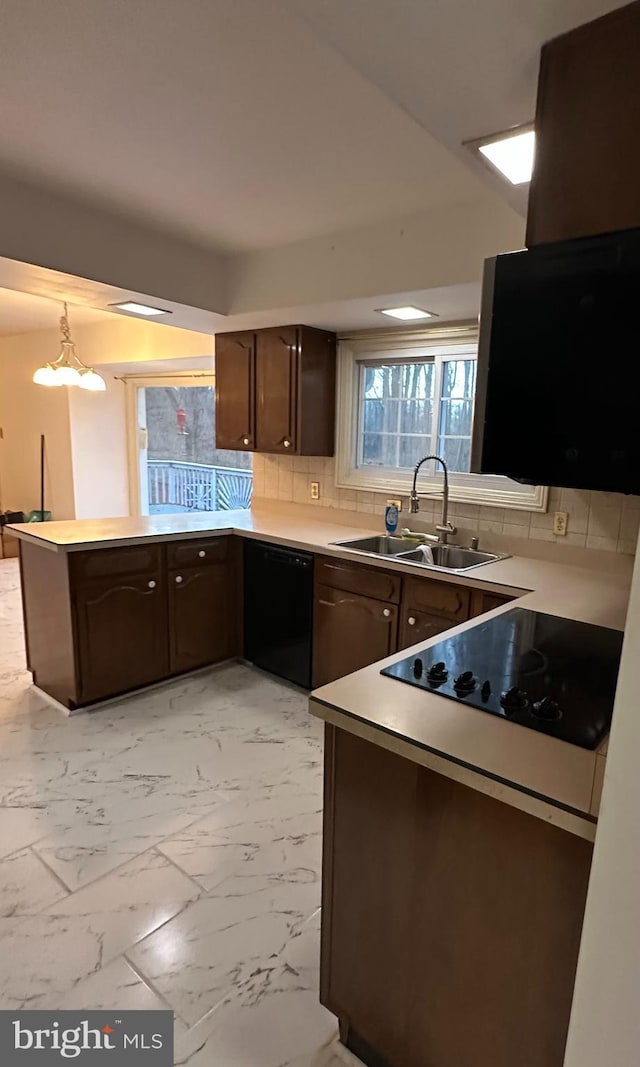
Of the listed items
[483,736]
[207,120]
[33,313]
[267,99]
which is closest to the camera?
[483,736]

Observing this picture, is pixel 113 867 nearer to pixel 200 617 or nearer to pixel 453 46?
pixel 200 617

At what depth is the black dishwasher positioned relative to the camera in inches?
124

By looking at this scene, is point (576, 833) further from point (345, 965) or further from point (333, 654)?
point (333, 654)

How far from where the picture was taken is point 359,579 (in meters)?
2.86

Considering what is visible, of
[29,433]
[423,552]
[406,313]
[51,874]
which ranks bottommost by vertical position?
[51,874]

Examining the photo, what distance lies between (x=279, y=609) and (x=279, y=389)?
1.32 m

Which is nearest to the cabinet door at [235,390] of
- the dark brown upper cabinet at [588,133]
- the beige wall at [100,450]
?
the beige wall at [100,450]

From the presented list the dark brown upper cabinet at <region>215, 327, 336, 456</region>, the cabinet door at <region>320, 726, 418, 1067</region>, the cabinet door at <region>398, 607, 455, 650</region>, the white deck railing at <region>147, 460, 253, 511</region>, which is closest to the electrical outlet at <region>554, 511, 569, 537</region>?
the cabinet door at <region>398, 607, 455, 650</region>

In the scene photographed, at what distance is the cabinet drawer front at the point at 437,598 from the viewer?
248 cm

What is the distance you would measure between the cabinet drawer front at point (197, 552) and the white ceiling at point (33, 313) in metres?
1.96

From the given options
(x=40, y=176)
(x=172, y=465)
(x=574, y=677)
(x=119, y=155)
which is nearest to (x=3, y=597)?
(x=172, y=465)

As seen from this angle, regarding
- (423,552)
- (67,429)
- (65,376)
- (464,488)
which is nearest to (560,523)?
(464,488)

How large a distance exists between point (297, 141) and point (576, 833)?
2066 millimetres

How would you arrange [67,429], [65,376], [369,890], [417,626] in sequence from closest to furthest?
[369,890], [417,626], [65,376], [67,429]
